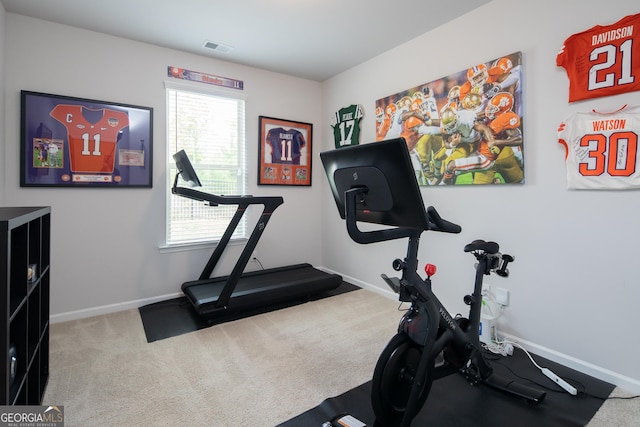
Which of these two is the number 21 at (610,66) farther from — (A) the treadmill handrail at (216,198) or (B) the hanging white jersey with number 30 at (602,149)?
(A) the treadmill handrail at (216,198)

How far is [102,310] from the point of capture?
3.02 m

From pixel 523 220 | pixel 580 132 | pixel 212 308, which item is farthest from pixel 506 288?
pixel 212 308

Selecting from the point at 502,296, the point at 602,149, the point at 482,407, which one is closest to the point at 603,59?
the point at 602,149

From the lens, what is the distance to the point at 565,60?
2090mm

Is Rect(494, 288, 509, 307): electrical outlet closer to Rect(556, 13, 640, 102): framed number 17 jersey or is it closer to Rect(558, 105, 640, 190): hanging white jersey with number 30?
Rect(558, 105, 640, 190): hanging white jersey with number 30

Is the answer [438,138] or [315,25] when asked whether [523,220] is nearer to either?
[438,138]

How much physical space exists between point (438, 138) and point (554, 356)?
1880 millimetres

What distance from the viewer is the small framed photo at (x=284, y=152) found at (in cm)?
393

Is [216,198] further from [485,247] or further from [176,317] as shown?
[485,247]

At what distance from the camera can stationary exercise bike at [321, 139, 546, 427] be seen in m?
1.32

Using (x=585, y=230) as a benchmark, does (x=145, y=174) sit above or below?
above

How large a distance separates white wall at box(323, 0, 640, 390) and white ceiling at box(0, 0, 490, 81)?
36 centimetres

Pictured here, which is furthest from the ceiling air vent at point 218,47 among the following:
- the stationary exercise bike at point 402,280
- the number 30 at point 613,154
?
the number 30 at point 613,154

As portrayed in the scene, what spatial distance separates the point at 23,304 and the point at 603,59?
3.32 m
